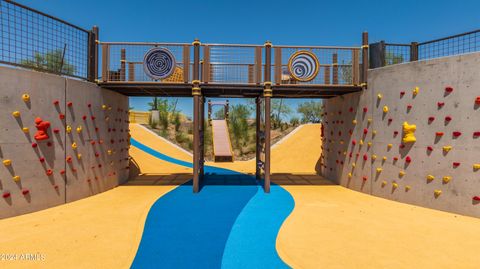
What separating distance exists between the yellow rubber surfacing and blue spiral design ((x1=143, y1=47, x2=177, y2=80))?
17.1 feet

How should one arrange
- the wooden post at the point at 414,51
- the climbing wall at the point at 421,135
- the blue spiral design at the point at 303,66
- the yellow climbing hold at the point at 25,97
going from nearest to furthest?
the yellow climbing hold at the point at 25,97 < the climbing wall at the point at 421,135 < the wooden post at the point at 414,51 < the blue spiral design at the point at 303,66

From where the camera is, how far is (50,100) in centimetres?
Answer: 863

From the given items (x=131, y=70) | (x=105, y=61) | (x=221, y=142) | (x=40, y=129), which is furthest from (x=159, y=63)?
(x=221, y=142)

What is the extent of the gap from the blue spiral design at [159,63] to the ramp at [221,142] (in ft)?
39.1

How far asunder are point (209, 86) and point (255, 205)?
5.49m

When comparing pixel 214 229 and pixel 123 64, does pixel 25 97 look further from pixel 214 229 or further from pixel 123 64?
pixel 214 229

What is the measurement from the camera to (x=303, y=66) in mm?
10938

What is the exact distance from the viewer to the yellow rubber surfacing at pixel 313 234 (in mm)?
5121

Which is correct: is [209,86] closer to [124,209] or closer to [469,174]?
[124,209]

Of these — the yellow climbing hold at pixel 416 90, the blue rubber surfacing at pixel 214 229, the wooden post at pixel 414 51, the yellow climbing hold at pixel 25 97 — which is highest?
the wooden post at pixel 414 51

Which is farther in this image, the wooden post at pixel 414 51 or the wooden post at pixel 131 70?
the wooden post at pixel 131 70

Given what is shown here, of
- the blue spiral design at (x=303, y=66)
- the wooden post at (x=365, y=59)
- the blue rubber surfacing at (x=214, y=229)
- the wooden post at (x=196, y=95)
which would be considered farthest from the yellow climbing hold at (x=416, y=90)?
the wooden post at (x=196, y=95)

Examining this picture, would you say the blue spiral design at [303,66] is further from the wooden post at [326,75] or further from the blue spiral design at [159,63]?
the blue spiral design at [159,63]

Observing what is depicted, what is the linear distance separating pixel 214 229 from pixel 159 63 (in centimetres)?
744
